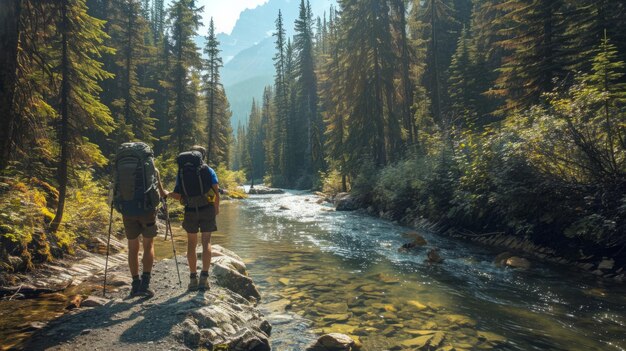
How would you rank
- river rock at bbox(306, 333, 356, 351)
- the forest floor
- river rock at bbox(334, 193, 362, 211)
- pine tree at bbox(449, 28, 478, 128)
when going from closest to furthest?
the forest floor < river rock at bbox(306, 333, 356, 351) < river rock at bbox(334, 193, 362, 211) < pine tree at bbox(449, 28, 478, 128)

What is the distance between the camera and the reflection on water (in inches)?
224

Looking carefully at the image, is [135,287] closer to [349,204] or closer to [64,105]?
[64,105]

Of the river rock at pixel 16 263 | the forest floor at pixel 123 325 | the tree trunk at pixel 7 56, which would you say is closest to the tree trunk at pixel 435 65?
the forest floor at pixel 123 325

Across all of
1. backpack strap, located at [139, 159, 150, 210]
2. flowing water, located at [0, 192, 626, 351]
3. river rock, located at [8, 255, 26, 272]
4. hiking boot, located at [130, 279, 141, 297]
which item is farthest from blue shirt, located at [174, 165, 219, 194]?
river rock, located at [8, 255, 26, 272]

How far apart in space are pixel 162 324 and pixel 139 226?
197 cm

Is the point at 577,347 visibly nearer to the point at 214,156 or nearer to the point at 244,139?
the point at 214,156

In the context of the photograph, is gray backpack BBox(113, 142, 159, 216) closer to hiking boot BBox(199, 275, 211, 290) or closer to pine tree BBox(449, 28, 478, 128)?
hiking boot BBox(199, 275, 211, 290)

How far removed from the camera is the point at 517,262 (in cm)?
965

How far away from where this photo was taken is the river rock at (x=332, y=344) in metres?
5.23

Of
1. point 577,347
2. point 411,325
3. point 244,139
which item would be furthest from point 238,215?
point 244,139

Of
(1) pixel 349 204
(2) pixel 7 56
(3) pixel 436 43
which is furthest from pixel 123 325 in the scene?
(3) pixel 436 43

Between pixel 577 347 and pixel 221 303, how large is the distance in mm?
5406

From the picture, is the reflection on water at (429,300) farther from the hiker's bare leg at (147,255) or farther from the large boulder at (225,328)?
the hiker's bare leg at (147,255)

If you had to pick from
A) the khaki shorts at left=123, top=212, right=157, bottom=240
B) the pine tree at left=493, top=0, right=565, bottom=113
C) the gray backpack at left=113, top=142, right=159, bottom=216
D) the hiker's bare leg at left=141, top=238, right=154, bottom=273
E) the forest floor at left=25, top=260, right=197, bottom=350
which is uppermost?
the pine tree at left=493, top=0, right=565, bottom=113
